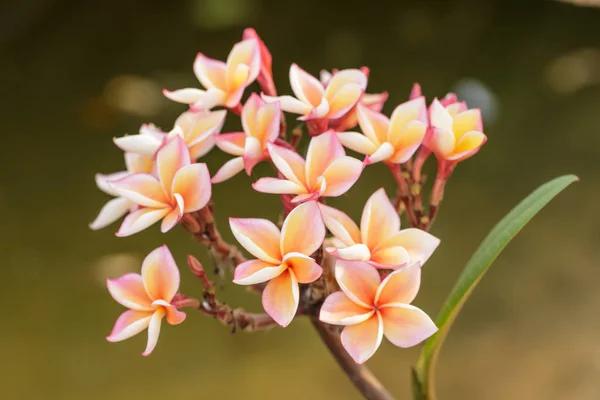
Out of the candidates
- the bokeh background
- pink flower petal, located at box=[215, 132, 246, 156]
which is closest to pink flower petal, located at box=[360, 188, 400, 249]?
pink flower petal, located at box=[215, 132, 246, 156]

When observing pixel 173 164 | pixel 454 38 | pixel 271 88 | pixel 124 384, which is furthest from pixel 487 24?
pixel 124 384

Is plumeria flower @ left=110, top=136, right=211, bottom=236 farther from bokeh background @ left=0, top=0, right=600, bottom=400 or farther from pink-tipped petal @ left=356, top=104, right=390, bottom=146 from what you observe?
bokeh background @ left=0, top=0, right=600, bottom=400

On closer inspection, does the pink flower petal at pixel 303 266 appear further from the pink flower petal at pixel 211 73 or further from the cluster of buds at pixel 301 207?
the pink flower petal at pixel 211 73

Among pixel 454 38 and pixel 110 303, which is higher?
pixel 454 38

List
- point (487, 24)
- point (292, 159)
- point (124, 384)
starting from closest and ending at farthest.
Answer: point (292, 159), point (124, 384), point (487, 24)

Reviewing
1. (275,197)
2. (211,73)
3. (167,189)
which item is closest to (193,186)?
(167,189)

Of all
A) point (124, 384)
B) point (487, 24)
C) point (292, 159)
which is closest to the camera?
point (292, 159)

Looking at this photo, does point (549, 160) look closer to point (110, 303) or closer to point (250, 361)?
point (250, 361)
